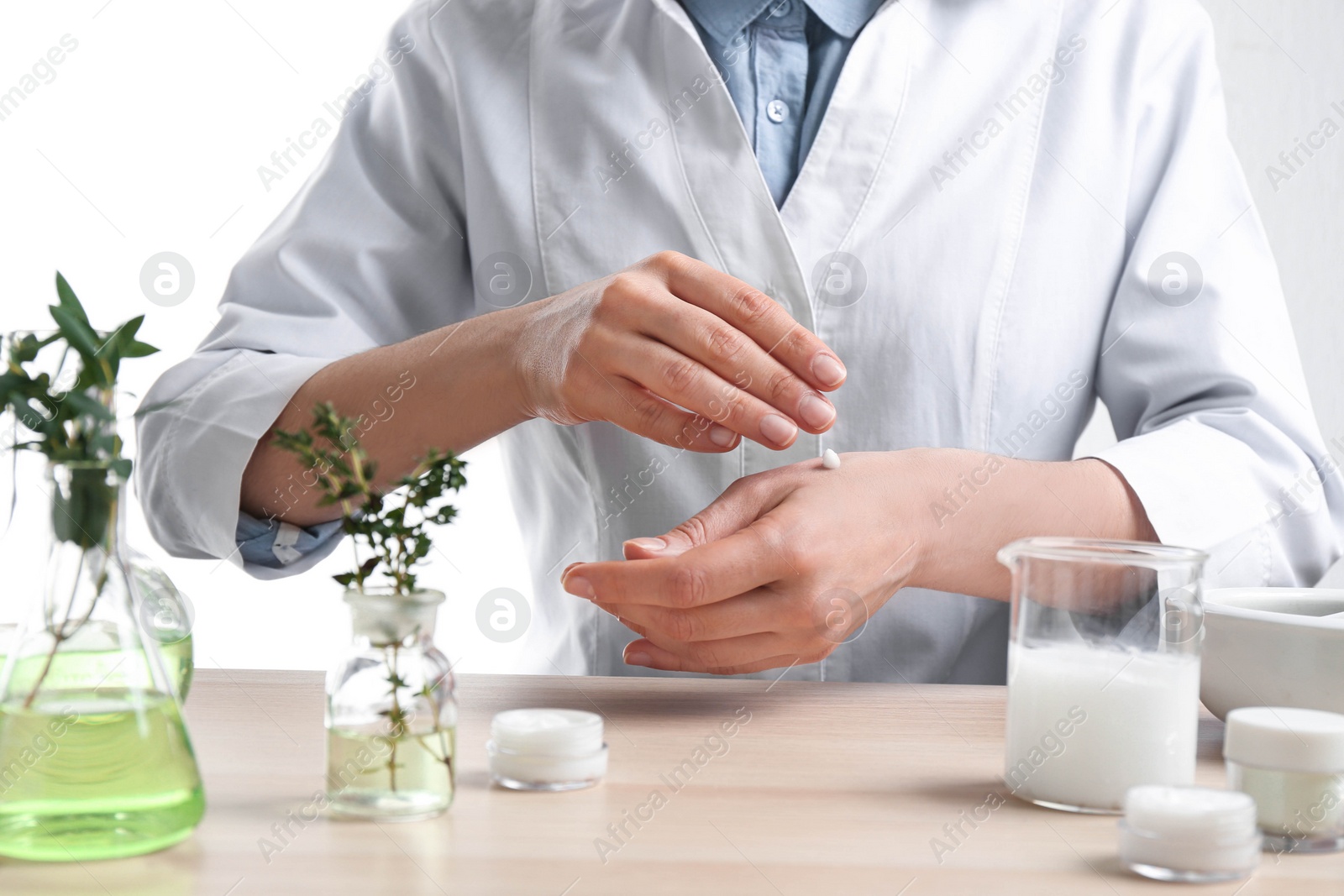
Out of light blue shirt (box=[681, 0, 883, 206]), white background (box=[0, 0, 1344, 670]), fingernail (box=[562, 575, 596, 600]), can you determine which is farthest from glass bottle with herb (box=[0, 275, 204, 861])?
white background (box=[0, 0, 1344, 670])

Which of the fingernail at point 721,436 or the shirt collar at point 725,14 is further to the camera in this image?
the shirt collar at point 725,14

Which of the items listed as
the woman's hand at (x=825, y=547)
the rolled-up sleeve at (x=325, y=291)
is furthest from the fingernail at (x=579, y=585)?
the rolled-up sleeve at (x=325, y=291)

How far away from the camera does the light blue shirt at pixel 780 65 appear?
3.10 ft

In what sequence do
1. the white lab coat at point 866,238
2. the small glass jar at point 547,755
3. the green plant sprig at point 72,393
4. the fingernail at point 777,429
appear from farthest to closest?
the white lab coat at point 866,238
the fingernail at point 777,429
the small glass jar at point 547,755
the green plant sprig at point 72,393

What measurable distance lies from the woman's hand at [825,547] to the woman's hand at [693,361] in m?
0.05

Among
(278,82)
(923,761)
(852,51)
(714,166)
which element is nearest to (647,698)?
(923,761)

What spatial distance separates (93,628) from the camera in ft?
1.45

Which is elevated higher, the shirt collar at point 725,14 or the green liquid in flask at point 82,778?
the shirt collar at point 725,14

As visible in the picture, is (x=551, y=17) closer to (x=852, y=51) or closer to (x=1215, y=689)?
(x=852, y=51)

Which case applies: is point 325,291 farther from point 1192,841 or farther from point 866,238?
point 1192,841

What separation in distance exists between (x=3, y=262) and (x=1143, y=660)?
1767 mm

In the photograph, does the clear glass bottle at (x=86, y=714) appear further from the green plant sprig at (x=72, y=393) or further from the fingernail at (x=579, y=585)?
the fingernail at (x=579, y=585)

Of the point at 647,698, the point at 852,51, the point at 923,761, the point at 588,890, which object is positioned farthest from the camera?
the point at 852,51

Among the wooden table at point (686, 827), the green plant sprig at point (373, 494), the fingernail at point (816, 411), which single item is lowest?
the wooden table at point (686, 827)
